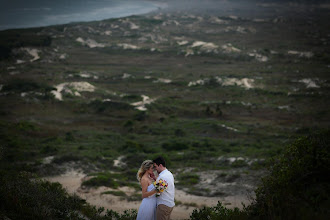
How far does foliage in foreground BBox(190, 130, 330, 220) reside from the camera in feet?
17.9

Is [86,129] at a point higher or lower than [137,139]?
higher

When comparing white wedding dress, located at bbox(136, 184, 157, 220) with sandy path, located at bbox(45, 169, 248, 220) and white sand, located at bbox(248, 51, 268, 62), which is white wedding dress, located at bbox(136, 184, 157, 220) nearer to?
sandy path, located at bbox(45, 169, 248, 220)

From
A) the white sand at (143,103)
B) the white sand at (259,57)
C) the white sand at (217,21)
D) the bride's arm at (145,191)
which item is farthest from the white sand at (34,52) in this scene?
the white sand at (217,21)

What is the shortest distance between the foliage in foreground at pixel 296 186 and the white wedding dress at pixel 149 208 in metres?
1.55

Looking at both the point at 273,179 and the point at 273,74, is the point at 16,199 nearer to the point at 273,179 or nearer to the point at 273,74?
the point at 273,179

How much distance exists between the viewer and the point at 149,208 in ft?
18.9

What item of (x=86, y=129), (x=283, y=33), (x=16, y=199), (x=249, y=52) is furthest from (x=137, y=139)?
(x=283, y=33)

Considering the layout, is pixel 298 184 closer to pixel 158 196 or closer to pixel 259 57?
pixel 158 196

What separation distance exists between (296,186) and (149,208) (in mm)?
3334

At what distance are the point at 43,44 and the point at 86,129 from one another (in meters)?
78.1

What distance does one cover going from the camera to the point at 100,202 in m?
12.4

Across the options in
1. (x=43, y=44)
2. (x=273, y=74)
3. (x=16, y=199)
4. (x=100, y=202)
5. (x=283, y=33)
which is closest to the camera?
(x=16, y=199)

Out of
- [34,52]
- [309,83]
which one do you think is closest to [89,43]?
[34,52]

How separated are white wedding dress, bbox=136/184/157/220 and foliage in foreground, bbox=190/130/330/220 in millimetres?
1551
